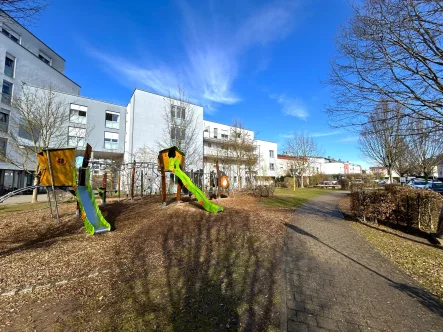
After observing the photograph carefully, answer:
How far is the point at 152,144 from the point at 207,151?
10.3m

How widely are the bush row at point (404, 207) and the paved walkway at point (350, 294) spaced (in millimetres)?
3201

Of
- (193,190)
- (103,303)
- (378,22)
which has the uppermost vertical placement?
(378,22)

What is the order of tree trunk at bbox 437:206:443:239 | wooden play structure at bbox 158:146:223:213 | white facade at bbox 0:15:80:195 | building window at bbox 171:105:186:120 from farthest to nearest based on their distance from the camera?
white facade at bbox 0:15:80:195 < building window at bbox 171:105:186:120 < wooden play structure at bbox 158:146:223:213 < tree trunk at bbox 437:206:443:239

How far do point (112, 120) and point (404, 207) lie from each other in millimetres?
33545

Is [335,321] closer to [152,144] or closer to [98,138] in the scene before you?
[152,144]

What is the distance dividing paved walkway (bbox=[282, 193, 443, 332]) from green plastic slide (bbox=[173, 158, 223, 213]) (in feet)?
15.5

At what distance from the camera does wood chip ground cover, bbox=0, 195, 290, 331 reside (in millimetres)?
2908

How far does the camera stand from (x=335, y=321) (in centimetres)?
288

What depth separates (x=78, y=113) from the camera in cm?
2970

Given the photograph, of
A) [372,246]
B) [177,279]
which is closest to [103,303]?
[177,279]

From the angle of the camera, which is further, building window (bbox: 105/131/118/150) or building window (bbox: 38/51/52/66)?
building window (bbox: 38/51/52/66)

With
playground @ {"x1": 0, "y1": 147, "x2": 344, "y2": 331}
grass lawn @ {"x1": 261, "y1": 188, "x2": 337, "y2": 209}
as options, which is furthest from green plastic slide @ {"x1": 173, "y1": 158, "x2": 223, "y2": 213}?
grass lawn @ {"x1": 261, "y1": 188, "x2": 337, "y2": 209}

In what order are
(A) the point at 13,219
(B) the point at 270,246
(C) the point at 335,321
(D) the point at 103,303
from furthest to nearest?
(A) the point at 13,219, (B) the point at 270,246, (D) the point at 103,303, (C) the point at 335,321

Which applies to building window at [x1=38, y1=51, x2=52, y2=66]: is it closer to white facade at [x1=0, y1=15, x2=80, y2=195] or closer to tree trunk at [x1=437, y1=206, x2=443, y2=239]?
white facade at [x1=0, y1=15, x2=80, y2=195]
